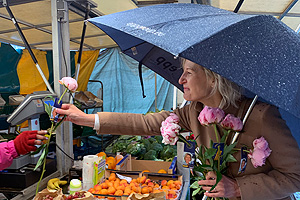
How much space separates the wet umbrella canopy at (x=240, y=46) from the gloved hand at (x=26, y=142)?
95cm

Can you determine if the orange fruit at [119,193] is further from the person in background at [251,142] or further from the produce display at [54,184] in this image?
the person in background at [251,142]

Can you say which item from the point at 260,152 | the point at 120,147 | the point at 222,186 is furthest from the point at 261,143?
the point at 120,147

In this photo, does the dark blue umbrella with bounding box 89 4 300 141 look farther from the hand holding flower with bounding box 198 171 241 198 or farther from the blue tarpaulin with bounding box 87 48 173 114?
the blue tarpaulin with bounding box 87 48 173 114

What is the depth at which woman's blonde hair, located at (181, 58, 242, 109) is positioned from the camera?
1.29 metres

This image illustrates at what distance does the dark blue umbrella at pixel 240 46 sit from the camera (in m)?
0.81

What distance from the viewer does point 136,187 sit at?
81.6 inches

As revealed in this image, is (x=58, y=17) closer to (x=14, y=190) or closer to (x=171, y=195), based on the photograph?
(x=14, y=190)

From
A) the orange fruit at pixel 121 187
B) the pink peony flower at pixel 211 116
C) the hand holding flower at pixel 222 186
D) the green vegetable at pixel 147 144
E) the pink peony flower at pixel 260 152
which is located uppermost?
the pink peony flower at pixel 211 116

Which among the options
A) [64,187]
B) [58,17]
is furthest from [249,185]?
[58,17]

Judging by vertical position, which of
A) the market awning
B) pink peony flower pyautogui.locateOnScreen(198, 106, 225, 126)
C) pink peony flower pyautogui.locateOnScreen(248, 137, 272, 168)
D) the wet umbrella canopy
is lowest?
pink peony flower pyautogui.locateOnScreen(248, 137, 272, 168)

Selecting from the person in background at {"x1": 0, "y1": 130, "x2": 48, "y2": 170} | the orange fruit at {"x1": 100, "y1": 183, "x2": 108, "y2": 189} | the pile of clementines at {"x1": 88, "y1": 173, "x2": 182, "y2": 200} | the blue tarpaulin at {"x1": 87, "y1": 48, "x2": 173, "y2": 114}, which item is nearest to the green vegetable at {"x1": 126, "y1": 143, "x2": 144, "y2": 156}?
the pile of clementines at {"x1": 88, "y1": 173, "x2": 182, "y2": 200}

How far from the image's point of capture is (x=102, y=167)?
2.29m

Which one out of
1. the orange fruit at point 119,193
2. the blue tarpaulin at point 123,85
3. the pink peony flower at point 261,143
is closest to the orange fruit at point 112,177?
the orange fruit at point 119,193

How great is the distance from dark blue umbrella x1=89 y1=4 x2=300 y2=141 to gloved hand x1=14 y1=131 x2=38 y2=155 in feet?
3.18
